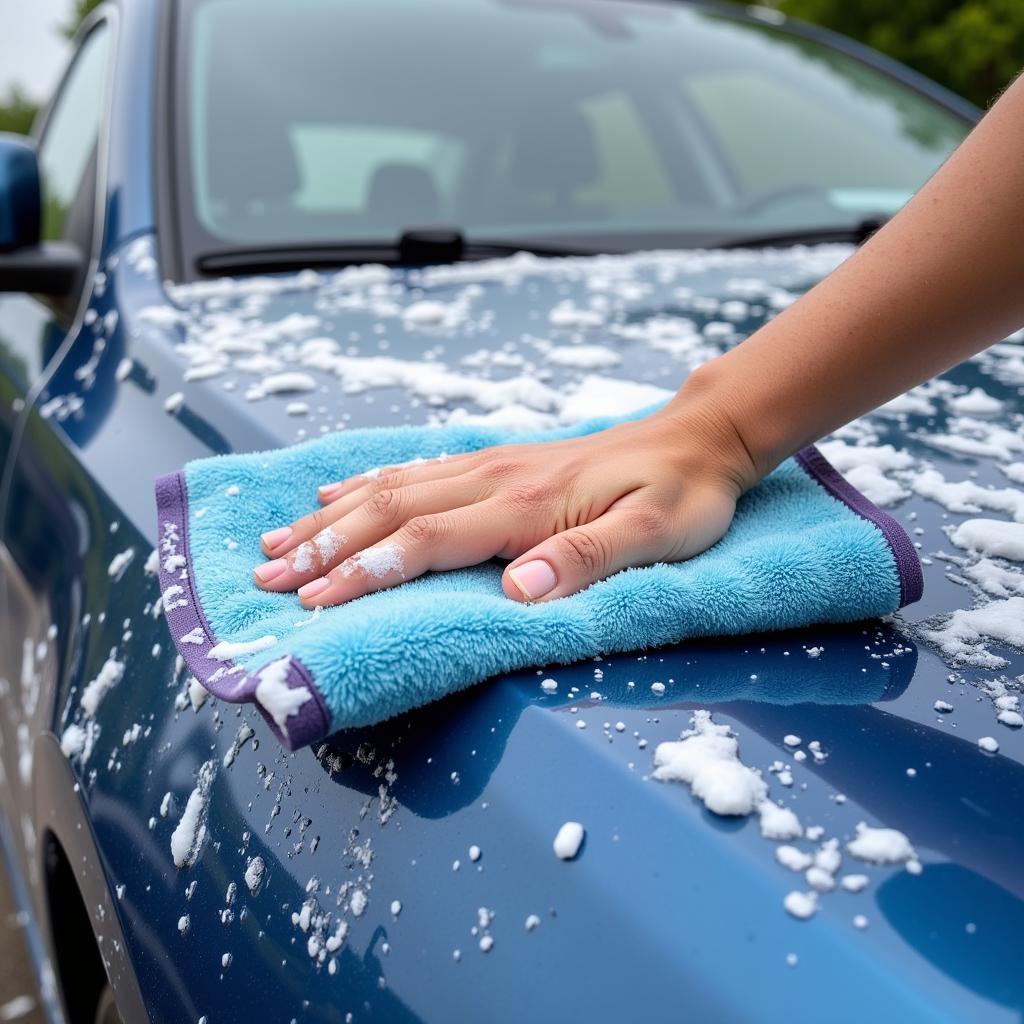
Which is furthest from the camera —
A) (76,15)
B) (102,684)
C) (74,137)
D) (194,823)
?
(76,15)

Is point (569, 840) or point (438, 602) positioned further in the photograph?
point (438, 602)

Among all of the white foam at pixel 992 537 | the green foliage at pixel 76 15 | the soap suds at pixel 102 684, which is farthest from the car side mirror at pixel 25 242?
the green foliage at pixel 76 15

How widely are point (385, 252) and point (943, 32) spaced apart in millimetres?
7825

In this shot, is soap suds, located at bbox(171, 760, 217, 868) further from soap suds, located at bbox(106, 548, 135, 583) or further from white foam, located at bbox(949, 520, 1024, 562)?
white foam, located at bbox(949, 520, 1024, 562)

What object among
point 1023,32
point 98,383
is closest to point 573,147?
point 98,383

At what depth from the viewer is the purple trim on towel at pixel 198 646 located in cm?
69

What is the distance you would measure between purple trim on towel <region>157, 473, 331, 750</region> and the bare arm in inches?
2.7

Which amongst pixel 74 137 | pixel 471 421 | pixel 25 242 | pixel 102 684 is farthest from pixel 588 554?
pixel 74 137

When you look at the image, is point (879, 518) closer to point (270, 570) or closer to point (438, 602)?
point (438, 602)

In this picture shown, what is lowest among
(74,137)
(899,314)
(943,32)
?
(943,32)

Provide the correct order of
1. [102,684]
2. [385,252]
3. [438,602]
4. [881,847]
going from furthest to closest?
[385,252] → [102,684] → [438,602] → [881,847]

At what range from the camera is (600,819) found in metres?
0.64

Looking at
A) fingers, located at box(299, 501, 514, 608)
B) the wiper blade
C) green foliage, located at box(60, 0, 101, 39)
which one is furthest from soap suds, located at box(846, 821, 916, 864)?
green foliage, located at box(60, 0, 101, 39)

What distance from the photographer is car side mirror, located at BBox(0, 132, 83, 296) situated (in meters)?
1.77
